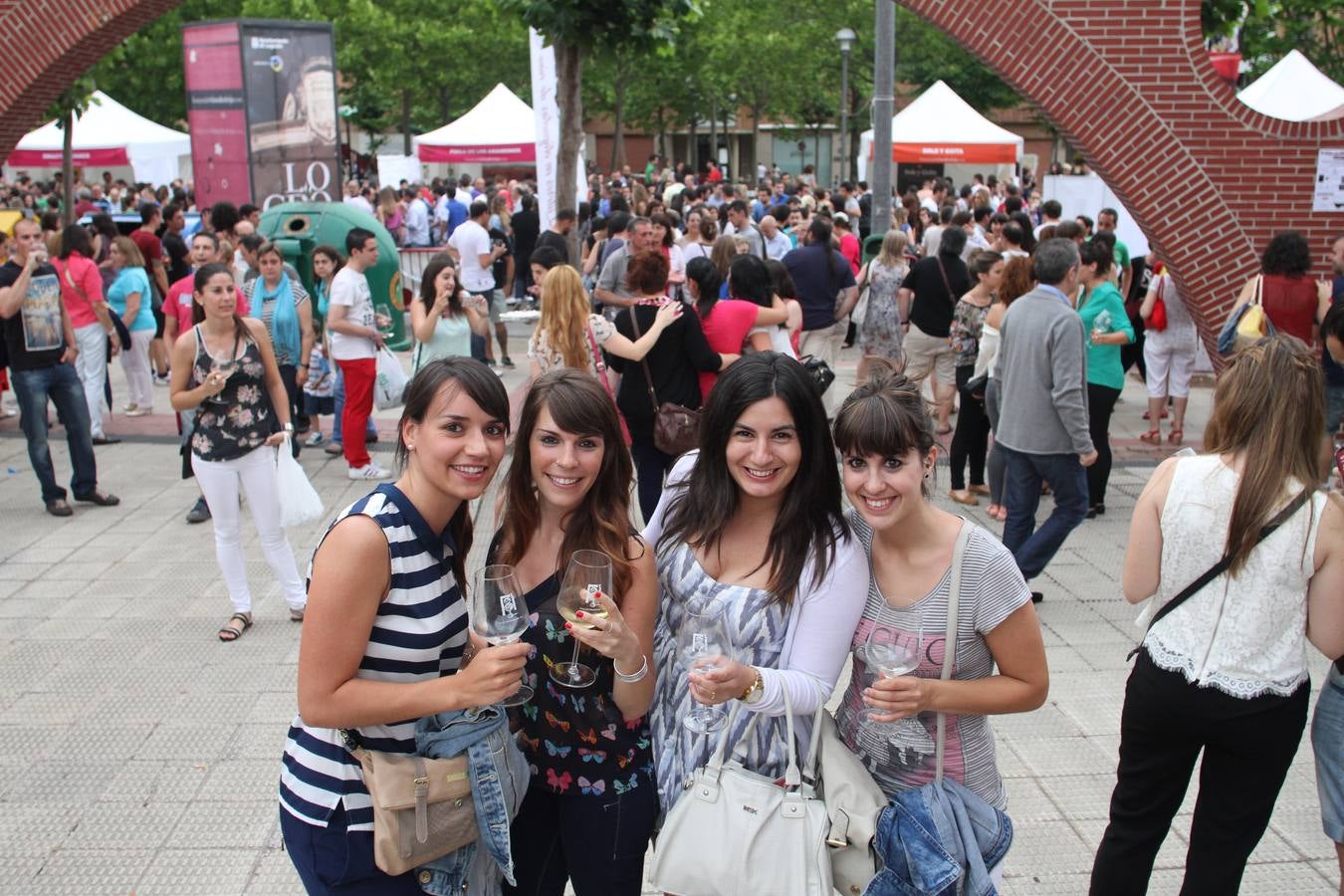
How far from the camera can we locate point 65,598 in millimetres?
6695

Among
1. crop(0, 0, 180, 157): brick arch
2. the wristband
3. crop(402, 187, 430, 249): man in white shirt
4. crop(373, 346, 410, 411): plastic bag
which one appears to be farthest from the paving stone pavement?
crop(402, 187, 430, 249): man in white shirt

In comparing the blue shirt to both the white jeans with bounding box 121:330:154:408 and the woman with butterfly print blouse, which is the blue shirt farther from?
the woman with butterfly print blouse

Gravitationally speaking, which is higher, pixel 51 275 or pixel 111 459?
pixel 51 275

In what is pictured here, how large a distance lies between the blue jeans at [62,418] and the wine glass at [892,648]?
7266 millimetres

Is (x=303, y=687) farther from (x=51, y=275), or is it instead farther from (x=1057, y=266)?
(x=51, y=275)

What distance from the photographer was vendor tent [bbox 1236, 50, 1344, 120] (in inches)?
515

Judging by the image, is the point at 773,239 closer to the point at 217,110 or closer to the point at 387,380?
the point at 217,110

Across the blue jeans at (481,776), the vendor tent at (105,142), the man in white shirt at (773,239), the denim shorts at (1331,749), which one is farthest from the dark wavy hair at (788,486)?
the vendor tent at (105,142)

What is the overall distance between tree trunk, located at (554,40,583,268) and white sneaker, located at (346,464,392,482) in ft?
11.3

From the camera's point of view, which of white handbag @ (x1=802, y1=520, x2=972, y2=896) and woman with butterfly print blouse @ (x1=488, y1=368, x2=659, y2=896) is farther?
woman with butterfly print blouse @ (x1=488, y1=368, x2=659, y2=896)

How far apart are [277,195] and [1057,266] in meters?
11.9

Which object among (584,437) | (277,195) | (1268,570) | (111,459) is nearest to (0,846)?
(584,437)

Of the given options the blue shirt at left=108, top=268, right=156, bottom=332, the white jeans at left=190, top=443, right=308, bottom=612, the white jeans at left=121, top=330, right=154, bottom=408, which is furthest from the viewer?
the white jeans at left=121, top=330, right=154, bottom=408

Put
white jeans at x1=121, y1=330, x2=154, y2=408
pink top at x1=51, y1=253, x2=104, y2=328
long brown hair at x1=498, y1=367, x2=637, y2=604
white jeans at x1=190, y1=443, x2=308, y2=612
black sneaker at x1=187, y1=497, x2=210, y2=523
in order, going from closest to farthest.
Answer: long brown hair at x1=498, y1=367, x2=637, y2=604
white jeans at x1=190, y1=443, x2=308, y2=612
black sneaker at x1=187, y1=497, x2=210, y2=523
pink top at x1=51, y1=253, x2=104, y2=328
white jeans at x1=121, y1=330, x2=154, y2=408
